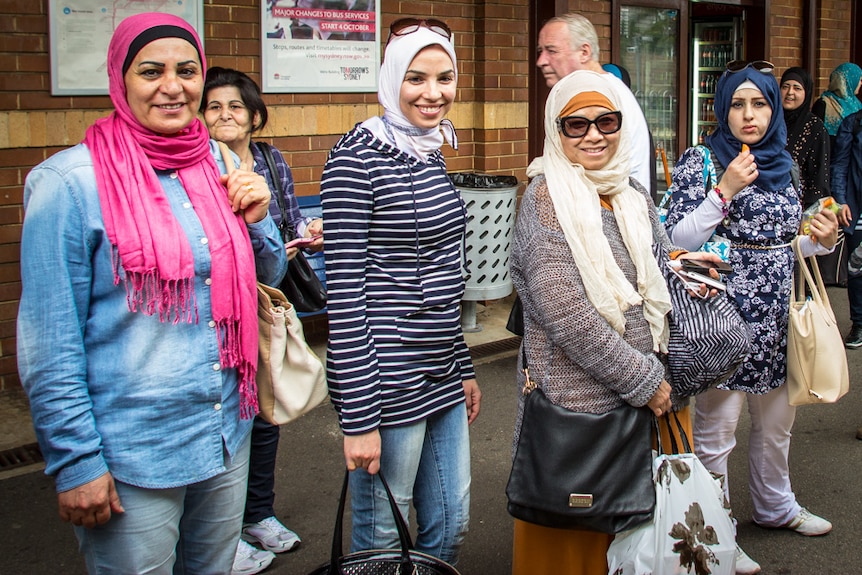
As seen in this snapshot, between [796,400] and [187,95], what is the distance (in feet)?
8.75

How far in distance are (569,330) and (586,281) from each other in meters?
0.15

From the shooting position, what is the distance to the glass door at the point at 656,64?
9.37m

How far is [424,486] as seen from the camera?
3.01 metres

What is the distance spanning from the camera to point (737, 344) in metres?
3.01

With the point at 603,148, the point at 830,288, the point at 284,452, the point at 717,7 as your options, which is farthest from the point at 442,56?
the point at 717,7

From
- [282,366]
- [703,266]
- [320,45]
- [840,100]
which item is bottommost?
[282,366]

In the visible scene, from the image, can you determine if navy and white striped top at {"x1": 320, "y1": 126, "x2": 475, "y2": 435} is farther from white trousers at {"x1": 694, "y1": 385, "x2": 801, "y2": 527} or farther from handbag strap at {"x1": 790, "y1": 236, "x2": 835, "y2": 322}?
handbag strap at {"x1": 790, "y1": 236, "x2": 835, "y2": 322}

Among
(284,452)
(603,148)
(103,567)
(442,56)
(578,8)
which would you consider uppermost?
(578,8)

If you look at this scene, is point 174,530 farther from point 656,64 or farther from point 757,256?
point 656,64

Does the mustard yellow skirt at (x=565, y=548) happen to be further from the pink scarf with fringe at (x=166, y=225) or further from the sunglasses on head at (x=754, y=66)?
the sunglasses on head at (x=754, y=66)

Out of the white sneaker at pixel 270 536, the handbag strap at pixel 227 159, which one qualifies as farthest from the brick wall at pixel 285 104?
the handbag strap at pixel 227 159

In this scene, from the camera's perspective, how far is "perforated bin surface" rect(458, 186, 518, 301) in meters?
6.91

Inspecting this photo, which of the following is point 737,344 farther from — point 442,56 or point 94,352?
point 94,352

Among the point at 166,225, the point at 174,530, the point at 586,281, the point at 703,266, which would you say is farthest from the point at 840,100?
the point at 174,530
